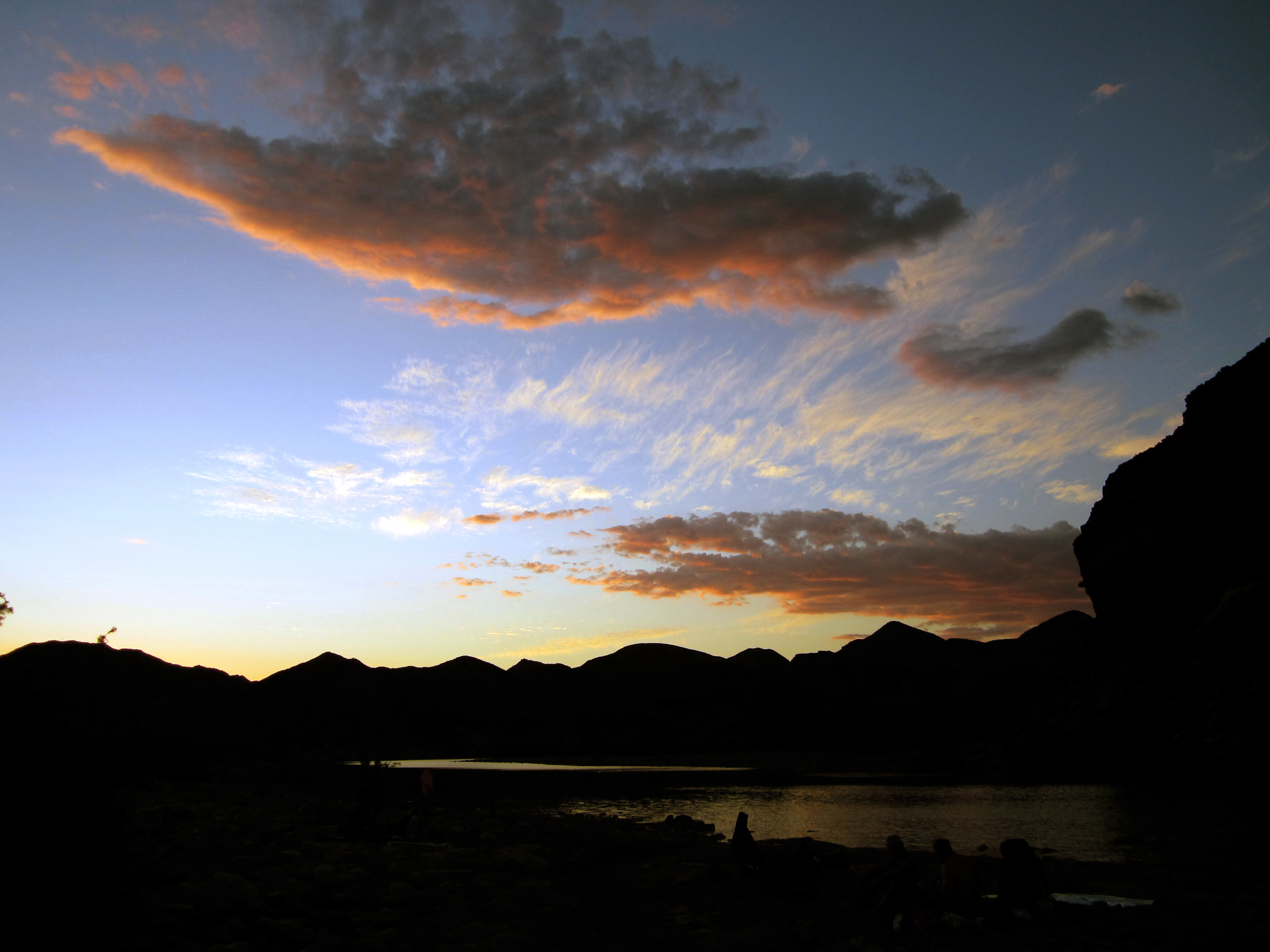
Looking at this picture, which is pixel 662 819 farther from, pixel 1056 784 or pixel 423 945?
pixel 1056 784

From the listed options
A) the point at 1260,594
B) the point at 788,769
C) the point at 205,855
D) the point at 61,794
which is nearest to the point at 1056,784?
the point at 1260,594

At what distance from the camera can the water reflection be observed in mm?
36250

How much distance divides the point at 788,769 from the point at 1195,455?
81.3 m

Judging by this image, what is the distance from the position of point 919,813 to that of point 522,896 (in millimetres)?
40307

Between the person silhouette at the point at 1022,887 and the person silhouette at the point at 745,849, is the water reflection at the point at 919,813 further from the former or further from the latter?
the person silhouette at the point at 1022,887

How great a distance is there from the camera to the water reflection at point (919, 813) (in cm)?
3625

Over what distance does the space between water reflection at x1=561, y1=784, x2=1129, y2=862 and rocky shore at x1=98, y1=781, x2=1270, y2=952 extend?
27.0 ft

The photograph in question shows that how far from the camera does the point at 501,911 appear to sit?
17453 millimetres

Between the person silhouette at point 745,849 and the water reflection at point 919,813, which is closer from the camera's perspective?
the person silhouette at point 745,849

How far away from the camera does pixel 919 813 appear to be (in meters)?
51.5

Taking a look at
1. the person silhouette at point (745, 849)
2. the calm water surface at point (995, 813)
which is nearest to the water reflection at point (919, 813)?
the calm water surface at point (995, 813)

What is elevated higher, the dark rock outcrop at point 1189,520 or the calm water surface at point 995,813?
the dark rock outcrop at point 1189,520

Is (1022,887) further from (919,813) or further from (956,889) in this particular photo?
(919,813)

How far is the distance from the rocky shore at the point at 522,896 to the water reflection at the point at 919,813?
27.0 ft
